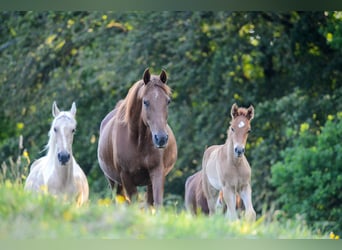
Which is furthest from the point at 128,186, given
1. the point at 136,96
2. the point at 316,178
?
the point at 316,178

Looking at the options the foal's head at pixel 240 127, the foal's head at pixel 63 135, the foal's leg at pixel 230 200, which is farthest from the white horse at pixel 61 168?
the foal's head at pixel 240 127

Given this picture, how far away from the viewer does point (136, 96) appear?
7.95 m

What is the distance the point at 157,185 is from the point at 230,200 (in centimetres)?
84

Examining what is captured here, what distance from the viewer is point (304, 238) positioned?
6547mm

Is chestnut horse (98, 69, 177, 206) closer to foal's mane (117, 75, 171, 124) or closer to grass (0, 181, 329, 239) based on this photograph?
foal's mane (117, 75, 171, 124)

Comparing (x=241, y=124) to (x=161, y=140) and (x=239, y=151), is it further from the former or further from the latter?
(x=161, y=140)

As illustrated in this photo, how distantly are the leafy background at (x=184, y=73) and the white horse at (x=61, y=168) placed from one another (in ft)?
22.1

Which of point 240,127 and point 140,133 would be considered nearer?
point 140,133

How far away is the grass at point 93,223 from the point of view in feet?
19.2

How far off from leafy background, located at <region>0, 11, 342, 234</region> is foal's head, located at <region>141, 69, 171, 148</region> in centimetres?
670

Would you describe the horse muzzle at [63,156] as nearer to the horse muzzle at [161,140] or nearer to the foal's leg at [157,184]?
the horse muzzle at [161,140]

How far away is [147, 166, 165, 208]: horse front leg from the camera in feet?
25.3

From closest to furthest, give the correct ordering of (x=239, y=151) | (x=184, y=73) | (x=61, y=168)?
1. (x=61, y=168)
2. (x=239, y=151)
3. (x=184, y=73)
